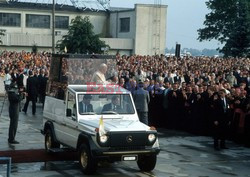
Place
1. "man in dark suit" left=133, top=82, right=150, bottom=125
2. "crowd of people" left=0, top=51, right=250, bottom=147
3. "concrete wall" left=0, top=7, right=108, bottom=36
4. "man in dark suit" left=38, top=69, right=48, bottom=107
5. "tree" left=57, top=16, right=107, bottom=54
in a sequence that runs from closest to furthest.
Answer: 1. "crowd of people" left=0, top=51, right=250, bottom=147
2. "man in dark suit" left=133, top=82, right=150, bottom=125
3. "man in dark suit" left=38, top=69, right=48, bottom=107
4. "tree" left=57, top=16, right=107, bottom=54
5. "concrete wall" left=0, top=7, right=108, bottom=36

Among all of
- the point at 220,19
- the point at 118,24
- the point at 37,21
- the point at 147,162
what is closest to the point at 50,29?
the point at 37,21

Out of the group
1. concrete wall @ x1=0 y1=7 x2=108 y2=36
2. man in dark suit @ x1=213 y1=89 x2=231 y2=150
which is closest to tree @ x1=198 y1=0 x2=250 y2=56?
concrete wall @ x1=0 y1=7 x2=108 y2=36

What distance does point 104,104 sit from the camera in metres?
14.9

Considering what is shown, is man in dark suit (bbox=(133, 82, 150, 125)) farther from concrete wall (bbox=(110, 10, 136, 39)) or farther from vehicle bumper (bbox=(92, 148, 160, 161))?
concrete wall (bbox=(110, 10, 136, 39))

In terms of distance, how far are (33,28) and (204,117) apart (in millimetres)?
57545

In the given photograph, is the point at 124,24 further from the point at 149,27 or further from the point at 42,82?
the point at 42,82

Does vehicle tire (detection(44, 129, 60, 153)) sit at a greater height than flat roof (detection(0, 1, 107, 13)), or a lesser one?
lesser

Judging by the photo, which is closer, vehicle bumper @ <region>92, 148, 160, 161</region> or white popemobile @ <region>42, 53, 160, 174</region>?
vehicle bumper @ <region>92, 148, 160, 161</region>

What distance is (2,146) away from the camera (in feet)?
57.8

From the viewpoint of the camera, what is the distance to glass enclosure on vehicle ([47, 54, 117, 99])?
16094mm

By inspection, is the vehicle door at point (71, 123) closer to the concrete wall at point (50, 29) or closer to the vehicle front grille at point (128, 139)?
the vehicle front grille at point (128, 139)

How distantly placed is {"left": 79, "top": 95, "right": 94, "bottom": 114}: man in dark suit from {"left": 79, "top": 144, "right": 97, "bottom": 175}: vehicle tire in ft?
3.26

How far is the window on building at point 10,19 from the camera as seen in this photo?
74.6 meters

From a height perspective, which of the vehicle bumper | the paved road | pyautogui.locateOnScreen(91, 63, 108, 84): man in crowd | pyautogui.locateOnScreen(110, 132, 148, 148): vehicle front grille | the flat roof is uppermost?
the flat roof
